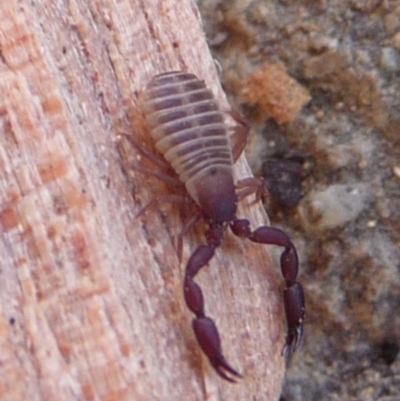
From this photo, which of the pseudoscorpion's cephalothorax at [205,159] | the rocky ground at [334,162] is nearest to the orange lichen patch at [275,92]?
the rocky ground at [334,162]

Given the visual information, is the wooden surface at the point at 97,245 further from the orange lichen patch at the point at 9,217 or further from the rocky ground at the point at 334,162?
the rocky ground at the point at 334,162

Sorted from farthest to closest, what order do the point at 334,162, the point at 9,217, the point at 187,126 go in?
the point at 334,162 < the point at 187,126 < the point at 9,217

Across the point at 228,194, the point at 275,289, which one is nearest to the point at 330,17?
the point at 228,194

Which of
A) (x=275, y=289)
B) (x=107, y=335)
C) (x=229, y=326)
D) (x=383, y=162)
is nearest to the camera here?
(x=107, y=335)

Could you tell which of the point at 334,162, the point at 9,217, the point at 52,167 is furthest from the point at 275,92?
the point at 9,217

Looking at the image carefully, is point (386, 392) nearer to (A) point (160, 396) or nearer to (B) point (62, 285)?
(A) point (160, 396)

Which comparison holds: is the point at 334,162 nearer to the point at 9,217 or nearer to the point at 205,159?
the point at 205,159
